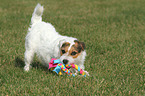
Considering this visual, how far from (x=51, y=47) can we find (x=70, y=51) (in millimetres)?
844

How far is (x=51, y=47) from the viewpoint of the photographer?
5.15m

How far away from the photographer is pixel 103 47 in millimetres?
7312

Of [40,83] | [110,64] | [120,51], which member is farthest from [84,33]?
[40,83]

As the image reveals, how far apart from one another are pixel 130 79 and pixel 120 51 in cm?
212

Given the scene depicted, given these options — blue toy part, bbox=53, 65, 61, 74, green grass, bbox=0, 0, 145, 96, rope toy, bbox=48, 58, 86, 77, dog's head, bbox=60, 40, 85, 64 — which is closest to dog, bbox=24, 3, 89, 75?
dog's head, bbox=60, 40, 85, 64

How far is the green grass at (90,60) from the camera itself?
14.2ft

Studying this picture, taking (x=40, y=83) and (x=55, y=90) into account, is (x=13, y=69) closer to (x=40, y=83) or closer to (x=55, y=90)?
(x=40, y=83)

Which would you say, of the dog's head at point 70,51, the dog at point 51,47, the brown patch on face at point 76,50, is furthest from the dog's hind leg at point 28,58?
the brown patch on face at point 76,50

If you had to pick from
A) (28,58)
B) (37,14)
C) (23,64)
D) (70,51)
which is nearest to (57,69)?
(70,51)

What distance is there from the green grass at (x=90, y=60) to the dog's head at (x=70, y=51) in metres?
0.53

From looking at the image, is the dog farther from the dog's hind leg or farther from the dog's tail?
the dog's tail

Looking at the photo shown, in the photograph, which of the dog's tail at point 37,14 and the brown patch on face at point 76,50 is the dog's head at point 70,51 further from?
the dog's tail at point 37,14

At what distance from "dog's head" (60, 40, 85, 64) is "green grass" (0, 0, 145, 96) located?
53cm

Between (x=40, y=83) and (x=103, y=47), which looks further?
(x=103, y=47)
